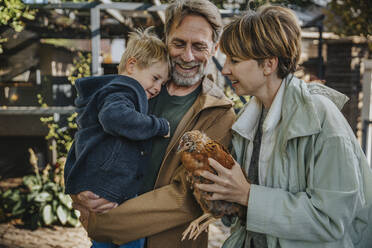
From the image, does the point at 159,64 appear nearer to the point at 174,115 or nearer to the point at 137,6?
the point at 174,115

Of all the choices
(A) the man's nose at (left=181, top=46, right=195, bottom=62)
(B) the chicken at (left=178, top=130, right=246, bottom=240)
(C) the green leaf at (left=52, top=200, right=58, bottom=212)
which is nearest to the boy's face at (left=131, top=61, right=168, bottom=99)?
(A) the man's nose at (left=181, top=46, right=195, bottom=62)

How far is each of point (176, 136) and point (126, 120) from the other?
32cm

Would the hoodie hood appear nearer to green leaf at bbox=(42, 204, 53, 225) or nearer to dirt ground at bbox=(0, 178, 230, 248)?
dirt ground at bbox=(0, 178, 230, 248)

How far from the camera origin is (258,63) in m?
1.51

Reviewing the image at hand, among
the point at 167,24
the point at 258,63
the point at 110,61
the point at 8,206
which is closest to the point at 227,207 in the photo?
the point at 258,63

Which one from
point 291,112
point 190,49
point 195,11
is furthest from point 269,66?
point 195,11

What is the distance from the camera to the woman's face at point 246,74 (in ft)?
4.98

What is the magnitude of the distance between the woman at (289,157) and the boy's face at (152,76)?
0.53m

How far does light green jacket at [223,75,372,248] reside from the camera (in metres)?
1.26

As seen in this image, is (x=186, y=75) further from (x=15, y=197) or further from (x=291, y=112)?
(x=15, y=197)

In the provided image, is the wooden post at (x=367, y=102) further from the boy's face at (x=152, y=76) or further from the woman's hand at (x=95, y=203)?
the woman's hand at (x=95, y=203)

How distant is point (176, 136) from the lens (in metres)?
1.80

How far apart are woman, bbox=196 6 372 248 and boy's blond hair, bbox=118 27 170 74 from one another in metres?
0.54

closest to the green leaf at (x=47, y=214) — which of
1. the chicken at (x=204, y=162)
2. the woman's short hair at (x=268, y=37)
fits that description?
the chicken at (x=204, y=162)
